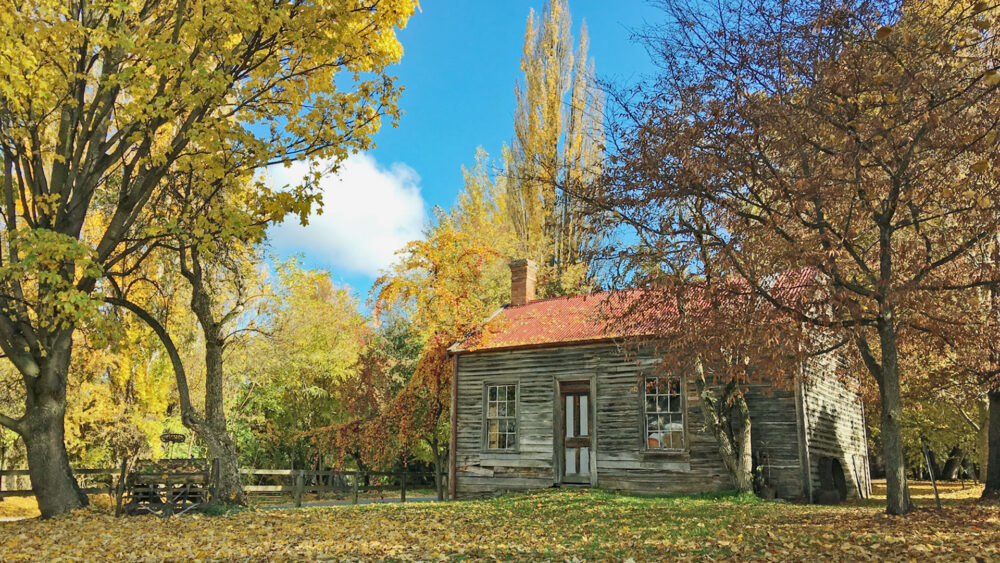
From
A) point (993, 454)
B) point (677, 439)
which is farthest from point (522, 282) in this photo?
point (993, 454)

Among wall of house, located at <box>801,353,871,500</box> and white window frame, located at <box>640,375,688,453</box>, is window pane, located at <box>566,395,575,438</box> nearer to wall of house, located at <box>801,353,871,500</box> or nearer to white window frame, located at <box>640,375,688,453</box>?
white window frame, located at <box>640,375,688,453</box>

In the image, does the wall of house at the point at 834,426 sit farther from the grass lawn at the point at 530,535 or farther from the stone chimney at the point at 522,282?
the stone chimney at the point at 522,282

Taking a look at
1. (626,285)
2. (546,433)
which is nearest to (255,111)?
(626,285)

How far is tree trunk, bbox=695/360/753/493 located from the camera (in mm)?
15219

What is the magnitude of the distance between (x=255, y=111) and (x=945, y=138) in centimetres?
1016

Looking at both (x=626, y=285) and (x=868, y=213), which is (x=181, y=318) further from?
(x=868, y=213)

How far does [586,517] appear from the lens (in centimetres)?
1160

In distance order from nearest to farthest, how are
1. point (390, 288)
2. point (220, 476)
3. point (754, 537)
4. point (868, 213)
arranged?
point (754, 537) → point (868, 213) → point (220, 476) → point (390, 288)

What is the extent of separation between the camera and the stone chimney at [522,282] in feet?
74.3

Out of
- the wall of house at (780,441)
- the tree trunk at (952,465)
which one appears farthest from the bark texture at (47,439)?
the tree trunk at (952,465)

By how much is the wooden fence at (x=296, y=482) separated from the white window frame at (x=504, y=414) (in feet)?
11.1

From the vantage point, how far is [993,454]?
1440 cm

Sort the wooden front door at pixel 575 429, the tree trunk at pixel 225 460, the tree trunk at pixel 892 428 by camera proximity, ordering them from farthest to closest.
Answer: the wooden front door at pixel 575 429
the tree trunk at pixel 225 460
the tree trunk at pixel 892 428

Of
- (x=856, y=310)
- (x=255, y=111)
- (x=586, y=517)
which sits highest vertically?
(x=255, y=111)
